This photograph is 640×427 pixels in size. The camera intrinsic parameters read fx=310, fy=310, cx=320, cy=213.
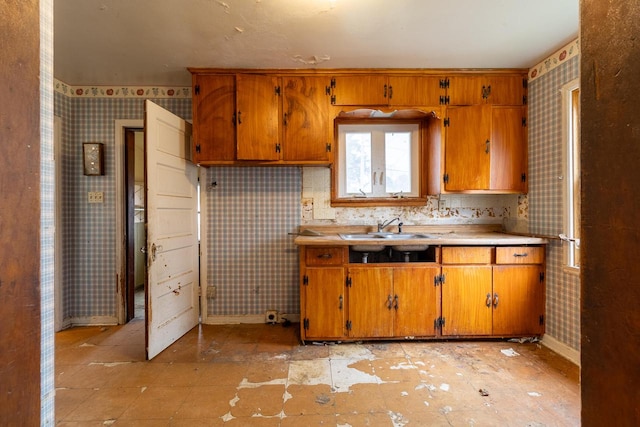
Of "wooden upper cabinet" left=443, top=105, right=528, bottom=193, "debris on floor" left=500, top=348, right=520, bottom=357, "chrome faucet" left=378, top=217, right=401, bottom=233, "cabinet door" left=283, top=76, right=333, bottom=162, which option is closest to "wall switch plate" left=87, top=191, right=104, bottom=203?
"cabinet door" left=283, top=76, right=333, bottom=162

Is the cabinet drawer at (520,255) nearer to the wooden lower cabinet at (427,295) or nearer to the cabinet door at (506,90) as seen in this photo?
the wooden lower cabinet at (427,295)

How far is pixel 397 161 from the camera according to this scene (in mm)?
3189

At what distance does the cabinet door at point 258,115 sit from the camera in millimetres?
2723

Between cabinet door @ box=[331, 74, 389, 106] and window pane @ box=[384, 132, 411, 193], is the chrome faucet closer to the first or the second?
window pane @ box=[384, 132, 411, 193]

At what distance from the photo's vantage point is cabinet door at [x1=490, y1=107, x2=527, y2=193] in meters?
2.80

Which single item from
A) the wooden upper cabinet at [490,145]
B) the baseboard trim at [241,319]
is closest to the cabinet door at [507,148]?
the wooden upper cabinet at [490,145]

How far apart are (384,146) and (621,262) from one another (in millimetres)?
2653

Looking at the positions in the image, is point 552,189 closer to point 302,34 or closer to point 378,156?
point 378,156

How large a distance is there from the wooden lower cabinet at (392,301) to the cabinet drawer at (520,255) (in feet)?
1.78

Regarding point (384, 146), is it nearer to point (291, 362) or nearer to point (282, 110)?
point (282, 110)

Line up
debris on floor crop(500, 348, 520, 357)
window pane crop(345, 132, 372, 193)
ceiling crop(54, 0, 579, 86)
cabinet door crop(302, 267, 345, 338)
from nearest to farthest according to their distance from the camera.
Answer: ceiling crop(54, 0, 579, 86) < debris on floor crop(500, 348, 520, 357) < cabinet door crop(302, 267, 345, 338) < window pane crop(345, 132, 372, 193)

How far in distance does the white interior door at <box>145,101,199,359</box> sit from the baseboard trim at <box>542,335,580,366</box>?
10.3ft

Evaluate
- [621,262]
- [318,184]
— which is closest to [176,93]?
[318,184]

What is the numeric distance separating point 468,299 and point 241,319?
213 centimetres
